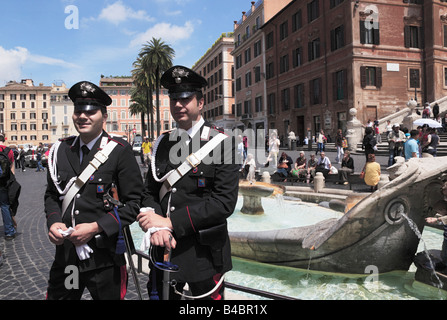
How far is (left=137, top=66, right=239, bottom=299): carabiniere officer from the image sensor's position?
6.84 ft

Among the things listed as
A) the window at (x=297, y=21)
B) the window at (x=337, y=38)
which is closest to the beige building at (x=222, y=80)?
the window at (x=297, y=21)

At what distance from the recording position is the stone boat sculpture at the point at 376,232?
152 inches

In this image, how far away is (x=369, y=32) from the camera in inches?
1108

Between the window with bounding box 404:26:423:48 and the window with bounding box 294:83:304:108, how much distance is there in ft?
31.9

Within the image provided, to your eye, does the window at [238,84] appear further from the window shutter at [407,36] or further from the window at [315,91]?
the window shutter at [407,36]

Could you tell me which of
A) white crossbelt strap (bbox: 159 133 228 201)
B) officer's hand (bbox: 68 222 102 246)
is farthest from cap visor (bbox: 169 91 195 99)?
officer's hand (bbox: 68 222 102 246)

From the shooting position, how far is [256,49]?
44.6 meters

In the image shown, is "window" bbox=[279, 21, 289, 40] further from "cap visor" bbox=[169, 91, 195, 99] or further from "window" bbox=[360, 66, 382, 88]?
"cap visor" bbox=[169, 91, 195, 99]

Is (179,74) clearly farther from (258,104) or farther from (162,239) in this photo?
(258,104)

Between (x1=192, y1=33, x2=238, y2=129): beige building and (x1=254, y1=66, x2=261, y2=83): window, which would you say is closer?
(x1=254, y1=66, x2=261, y2=83): window

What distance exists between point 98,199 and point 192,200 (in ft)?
2.41

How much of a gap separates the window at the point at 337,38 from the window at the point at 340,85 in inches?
88.5

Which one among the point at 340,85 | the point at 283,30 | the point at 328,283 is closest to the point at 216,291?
the point at 328,283
